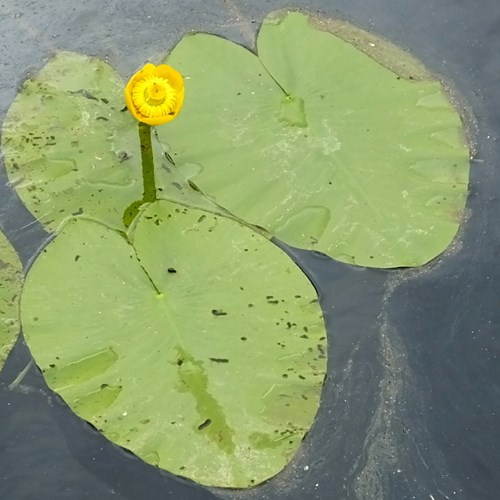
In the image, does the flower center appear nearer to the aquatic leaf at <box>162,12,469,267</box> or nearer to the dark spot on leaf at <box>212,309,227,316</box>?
the aquatic leaf at <box>162,12,469,267</box>

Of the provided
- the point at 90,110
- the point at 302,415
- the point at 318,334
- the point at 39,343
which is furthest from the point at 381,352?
the point at 90,110

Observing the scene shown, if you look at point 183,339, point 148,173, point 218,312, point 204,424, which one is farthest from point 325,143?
point 204,424

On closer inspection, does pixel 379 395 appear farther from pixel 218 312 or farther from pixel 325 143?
pixel 325 143

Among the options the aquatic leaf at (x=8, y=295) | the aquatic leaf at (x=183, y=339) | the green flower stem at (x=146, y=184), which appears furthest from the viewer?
the green flower stem at (x=146, y=184)

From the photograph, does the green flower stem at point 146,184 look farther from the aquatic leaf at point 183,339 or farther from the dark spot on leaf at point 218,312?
the dark spot on leaf at point 218,312

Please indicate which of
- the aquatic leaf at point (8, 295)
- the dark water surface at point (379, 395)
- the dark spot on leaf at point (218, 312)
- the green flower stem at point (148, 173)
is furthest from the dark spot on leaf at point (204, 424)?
the green flower stem at point (148, 173)

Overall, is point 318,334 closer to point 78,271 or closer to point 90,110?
point 78,271
